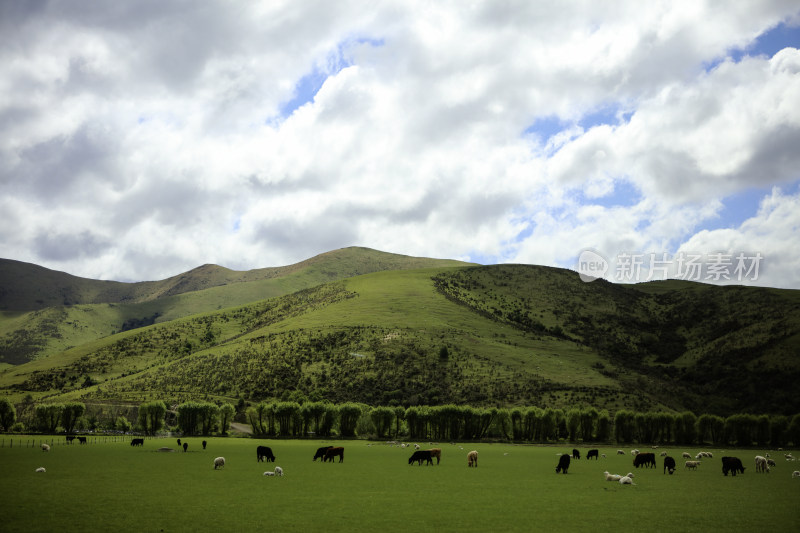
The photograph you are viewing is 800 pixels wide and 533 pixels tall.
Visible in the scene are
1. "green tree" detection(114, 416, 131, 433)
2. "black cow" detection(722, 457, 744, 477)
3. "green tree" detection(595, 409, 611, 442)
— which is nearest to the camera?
"black cow" detection(722, 457, 744, 477)

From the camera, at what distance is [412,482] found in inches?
1587

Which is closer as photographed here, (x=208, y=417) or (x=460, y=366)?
(x=208, y=417)

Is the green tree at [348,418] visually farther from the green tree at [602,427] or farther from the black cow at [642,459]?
the black cow at [642,459]

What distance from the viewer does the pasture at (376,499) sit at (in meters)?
→ 25.3

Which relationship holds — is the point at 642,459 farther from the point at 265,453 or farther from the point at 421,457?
the point at 265,453

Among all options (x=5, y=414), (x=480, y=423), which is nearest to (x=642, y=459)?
(x=480, y=423)

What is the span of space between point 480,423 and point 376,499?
267 ft

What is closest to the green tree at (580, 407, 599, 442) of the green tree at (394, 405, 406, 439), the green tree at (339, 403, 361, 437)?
the green tree at (394, 405, 406, 439)

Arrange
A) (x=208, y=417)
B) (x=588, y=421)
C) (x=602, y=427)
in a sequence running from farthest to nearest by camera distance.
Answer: (x=208, y=417), (x=602, y=427), (x=588, y=421)

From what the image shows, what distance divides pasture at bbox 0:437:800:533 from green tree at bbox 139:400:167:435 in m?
68.3

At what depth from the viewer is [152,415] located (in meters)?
116

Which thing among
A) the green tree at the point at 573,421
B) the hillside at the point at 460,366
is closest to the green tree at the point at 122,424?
the hillside at the point at 460,366

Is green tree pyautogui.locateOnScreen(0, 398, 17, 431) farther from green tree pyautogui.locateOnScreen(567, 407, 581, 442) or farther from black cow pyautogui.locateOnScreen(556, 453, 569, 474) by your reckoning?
black cow pyautogui.locateOnScreen(556, 453, 569, 474)

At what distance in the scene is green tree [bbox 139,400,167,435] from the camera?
116m
